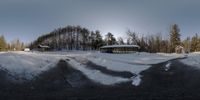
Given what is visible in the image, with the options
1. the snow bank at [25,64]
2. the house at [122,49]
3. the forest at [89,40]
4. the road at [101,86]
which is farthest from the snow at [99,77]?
the forest at [89,40]

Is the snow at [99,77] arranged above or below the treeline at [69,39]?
below

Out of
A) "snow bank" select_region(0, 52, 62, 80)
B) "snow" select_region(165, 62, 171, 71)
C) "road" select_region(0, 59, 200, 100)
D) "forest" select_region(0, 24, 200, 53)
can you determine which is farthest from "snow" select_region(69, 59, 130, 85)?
"forest" select_region(0, 24, 200, 53)

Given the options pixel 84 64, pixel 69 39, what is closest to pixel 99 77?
pixel 84 64

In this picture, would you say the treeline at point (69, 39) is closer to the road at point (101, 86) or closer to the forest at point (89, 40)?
the forest at point (89, 40)

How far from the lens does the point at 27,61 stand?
75.2 feet

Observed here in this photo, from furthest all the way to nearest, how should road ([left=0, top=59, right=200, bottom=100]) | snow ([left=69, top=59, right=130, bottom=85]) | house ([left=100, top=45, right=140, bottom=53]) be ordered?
house ([left=100, top=45, right=140, bottom=53])
snow ([left=69, top=59, right=130, bottom=85])
road ([left=0, top=59, right=200, bottom=100])

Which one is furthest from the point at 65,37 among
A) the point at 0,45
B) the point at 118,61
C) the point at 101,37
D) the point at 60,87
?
the point at 60,87

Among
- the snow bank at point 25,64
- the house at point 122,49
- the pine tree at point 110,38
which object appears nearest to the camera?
the snow bank at point 25,64

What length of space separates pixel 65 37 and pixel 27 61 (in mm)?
55043

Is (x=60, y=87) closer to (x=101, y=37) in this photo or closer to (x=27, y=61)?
(x=27, y=61)

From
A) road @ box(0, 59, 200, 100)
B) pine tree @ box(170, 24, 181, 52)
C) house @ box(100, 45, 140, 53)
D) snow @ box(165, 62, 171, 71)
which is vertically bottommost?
road @ box(0, 59, 200, 100)

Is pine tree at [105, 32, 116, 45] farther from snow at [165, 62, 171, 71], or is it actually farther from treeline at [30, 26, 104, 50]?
snow at [165, 62, 171, 71]

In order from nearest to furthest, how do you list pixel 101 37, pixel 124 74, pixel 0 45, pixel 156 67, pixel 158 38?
1. pixel 124 74
2. pixel 156 67
3. pixel 101 37
4. pixel 158 38
5. pixel 0 45

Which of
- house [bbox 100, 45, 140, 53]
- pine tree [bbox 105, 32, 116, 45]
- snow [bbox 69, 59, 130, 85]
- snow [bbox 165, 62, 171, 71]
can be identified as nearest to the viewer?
snow [bbox 69, 59, 130, 85]
